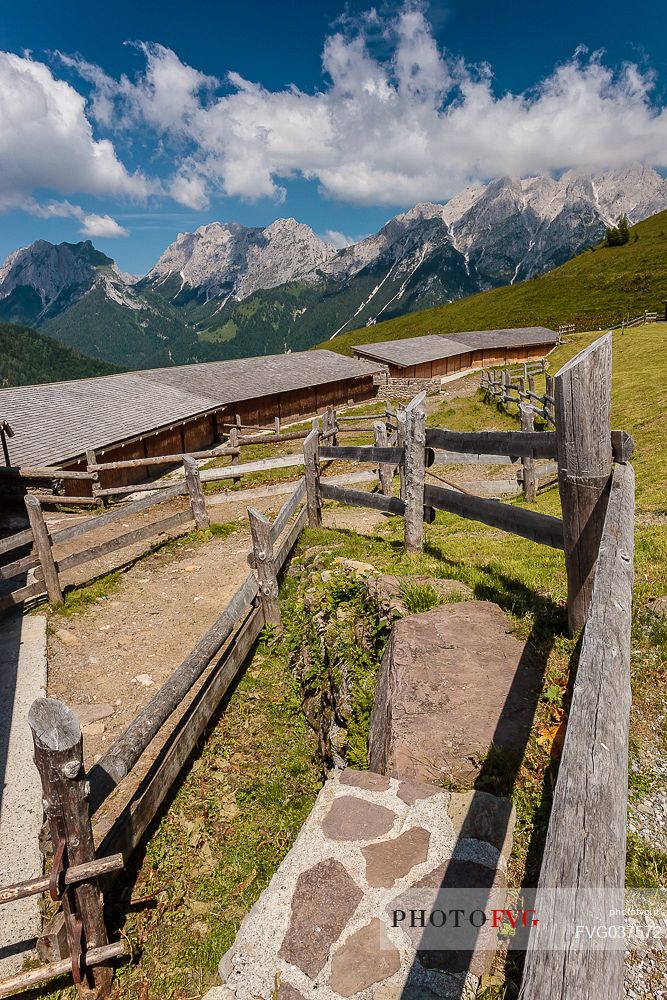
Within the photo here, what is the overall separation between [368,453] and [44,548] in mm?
5679

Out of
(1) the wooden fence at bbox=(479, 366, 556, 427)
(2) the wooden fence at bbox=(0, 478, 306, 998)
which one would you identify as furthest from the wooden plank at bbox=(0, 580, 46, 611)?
(1) the wooden fence at bbox=(479, 366, 556, 427)

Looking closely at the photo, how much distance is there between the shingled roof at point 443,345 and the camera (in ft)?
169

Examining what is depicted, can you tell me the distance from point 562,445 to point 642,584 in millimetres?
1811

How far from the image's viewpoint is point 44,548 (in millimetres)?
8492

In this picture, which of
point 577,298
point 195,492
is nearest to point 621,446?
point 195,492

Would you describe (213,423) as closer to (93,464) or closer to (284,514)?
(93,464)

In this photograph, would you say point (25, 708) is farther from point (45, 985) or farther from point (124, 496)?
point (124, 496)

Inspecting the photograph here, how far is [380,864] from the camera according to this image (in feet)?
9.48

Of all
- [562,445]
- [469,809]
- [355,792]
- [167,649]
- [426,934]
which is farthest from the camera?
[167,649]

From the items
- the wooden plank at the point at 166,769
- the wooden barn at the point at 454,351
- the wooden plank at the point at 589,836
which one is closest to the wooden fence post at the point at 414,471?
the wooden plank at the point at 166,769

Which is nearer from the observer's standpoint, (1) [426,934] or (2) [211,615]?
(1) [426,934]

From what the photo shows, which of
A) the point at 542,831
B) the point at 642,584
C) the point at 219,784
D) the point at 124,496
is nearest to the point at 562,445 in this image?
the point at 642,584

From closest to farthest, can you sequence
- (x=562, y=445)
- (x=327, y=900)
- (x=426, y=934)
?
(x=426, y=934), (x=327, y=900), (x=562, y=445)

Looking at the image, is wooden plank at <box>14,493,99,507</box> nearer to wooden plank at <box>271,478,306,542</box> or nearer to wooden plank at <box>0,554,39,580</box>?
wooden plank at <box>0,554,39,580</box>
